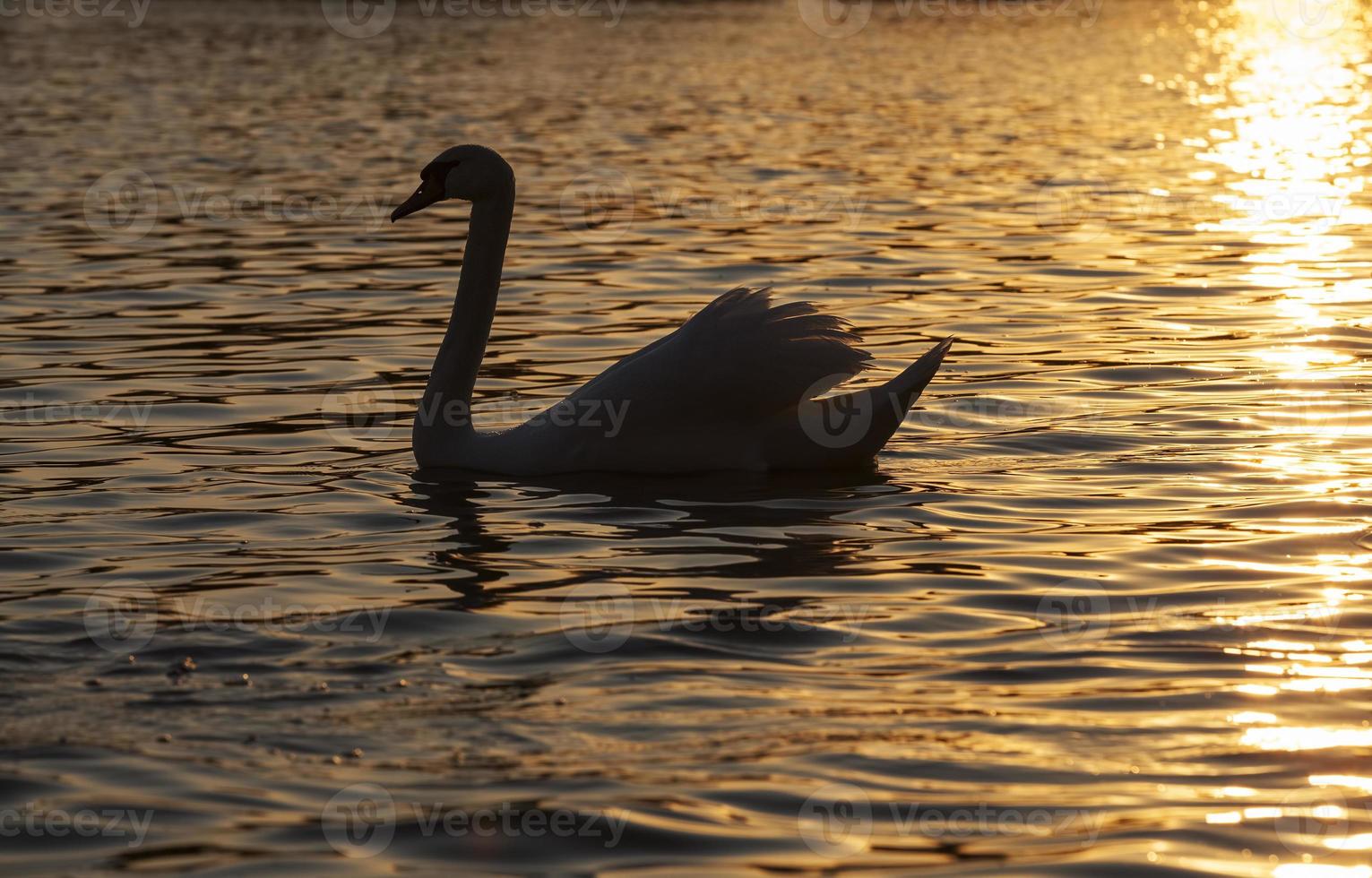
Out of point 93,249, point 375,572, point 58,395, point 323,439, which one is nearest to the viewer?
point 375,572

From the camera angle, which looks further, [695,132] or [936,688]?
[695,132]

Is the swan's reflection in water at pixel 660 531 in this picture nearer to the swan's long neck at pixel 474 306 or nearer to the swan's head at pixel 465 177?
the swan's long neck at pixel 474 306

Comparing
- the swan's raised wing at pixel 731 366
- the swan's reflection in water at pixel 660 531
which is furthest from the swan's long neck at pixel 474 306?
the swan's raised wing at pixel 731 366

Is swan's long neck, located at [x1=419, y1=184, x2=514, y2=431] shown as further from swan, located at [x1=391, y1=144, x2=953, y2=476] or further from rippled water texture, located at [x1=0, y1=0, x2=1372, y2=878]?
rippled water texture, located at [x1=0, y1=0, x2=1372, y2=878]

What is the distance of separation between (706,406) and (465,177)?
5.86ft

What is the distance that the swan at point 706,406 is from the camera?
27.7ft

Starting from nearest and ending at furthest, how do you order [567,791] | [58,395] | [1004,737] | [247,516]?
[567,791] → [1004,737] → [247,516] → [58,395]

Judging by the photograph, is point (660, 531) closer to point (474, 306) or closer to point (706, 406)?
point (706, 406)

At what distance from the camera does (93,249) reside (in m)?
16.4

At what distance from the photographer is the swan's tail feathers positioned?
8.57 meters

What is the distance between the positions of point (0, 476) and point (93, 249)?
7675 mm

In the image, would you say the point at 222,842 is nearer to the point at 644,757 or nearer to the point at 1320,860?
the point at 644,757

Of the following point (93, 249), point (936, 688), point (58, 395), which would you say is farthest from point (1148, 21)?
point (936, 688)

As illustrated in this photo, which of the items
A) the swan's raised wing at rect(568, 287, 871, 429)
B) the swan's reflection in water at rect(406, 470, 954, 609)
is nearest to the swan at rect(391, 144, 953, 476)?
the swan's raised wing at rect(568, 287, 871, 429)
